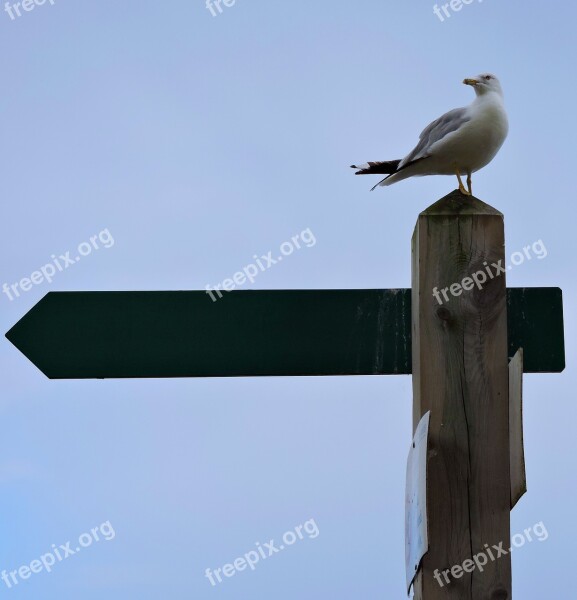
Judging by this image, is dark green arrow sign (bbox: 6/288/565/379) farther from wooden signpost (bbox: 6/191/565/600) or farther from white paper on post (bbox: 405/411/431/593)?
→ white paper on post (bbox: 405/411/431/593)

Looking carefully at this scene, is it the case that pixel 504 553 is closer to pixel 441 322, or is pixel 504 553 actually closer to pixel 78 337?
pixel 441 322

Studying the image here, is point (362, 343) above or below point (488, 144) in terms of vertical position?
below

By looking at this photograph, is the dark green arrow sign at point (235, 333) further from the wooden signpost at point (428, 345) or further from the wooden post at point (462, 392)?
the wooden post at point (462, 392)

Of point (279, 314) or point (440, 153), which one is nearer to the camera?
point (279, 314)

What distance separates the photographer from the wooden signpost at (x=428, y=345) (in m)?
1.55

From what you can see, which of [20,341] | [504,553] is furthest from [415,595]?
[20,341]

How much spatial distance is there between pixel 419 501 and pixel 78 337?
81cm

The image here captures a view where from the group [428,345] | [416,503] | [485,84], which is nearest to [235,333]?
[428,345]

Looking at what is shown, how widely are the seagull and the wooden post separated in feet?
1.27

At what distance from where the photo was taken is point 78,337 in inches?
72.9

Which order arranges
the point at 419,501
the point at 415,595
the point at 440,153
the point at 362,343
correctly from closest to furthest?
the point at 419,501 → the point at 415,595 → the point at 362,343 → the point at 440,153

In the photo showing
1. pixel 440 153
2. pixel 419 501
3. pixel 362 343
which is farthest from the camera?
pixel 440 153

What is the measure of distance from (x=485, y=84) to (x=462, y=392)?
114cm

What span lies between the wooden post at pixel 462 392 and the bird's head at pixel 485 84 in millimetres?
828
